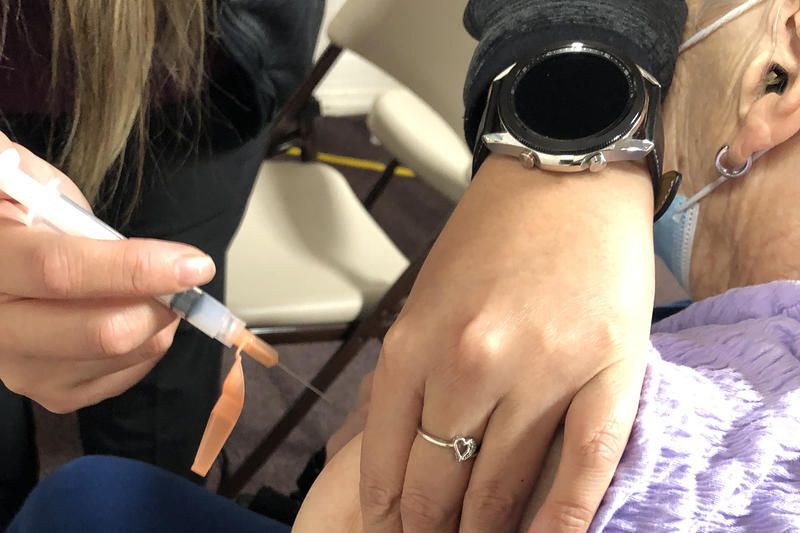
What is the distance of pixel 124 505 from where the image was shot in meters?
0.73

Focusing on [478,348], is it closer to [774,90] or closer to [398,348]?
[398,348]

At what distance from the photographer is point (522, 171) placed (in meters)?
0.54

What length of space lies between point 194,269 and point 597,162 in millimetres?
283

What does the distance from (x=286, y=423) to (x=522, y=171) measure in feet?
3.05

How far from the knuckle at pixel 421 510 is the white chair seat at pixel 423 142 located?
1.00 meters

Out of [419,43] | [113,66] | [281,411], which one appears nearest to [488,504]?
[113,66]

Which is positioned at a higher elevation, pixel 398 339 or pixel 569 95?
pixel 569 95

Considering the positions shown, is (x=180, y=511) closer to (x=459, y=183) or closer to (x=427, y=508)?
(x=427, y=508)

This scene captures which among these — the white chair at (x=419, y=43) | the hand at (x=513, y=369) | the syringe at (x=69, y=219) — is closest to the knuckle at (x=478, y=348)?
the hand at (x=513, y=369)

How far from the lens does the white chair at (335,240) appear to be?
3.72 feet

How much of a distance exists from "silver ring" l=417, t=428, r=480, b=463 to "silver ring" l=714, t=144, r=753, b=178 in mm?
328

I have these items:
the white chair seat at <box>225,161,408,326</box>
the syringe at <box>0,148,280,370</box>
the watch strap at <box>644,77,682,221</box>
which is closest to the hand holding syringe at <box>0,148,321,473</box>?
the syringe at <box>0,148,280,370</box>

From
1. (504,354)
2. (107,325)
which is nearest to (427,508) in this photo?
(504,354)

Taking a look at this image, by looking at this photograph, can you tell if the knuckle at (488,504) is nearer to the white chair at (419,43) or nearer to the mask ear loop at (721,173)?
the mask ear loop at (721,173)
